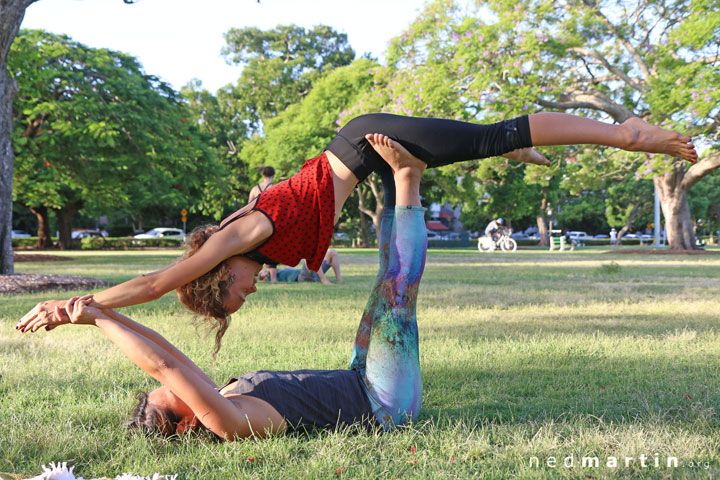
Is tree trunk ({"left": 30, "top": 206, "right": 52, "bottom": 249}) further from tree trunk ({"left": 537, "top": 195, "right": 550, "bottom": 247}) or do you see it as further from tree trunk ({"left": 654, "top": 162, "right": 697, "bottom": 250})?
tree trunk ({"left": 537, "top": 195, "right": 550, "bottom": 247})

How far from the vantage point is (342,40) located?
49031 mm

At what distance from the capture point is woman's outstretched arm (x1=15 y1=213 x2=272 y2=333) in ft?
8.86

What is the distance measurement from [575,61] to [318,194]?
22.5 meters

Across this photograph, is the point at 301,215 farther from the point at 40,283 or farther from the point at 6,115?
the point at 6,115

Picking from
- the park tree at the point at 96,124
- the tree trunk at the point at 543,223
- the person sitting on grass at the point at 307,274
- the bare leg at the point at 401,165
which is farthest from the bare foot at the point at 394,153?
the tree trunk at the point at 543,223

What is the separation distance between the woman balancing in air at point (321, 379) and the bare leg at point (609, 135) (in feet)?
2.35

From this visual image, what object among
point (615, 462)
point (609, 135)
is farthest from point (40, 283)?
point (615, 462)

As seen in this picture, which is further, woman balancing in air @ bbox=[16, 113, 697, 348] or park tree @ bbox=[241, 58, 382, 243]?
park tree @ bbox=[241, 58, 382, 243]

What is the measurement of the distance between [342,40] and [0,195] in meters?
41.3

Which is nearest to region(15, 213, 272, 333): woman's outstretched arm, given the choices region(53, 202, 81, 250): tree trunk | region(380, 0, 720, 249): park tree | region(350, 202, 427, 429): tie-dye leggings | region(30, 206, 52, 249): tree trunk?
region(350, 202, 427, 429): tie-dye leggings

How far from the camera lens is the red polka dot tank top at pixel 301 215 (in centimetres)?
318

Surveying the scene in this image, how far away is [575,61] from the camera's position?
76.2ft

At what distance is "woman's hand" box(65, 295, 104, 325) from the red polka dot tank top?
0.83 m

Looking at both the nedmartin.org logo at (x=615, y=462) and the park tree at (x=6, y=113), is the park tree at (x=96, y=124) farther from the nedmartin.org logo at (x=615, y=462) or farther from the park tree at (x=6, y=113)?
the nedmartin.org logo at (x=615, y=462)
